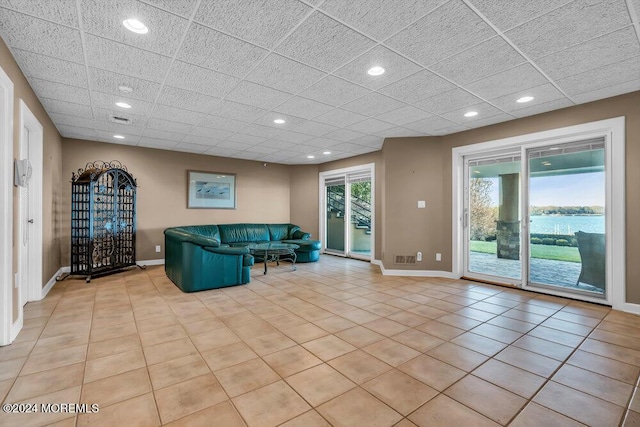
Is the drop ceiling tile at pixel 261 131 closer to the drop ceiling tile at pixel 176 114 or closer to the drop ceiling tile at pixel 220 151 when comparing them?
the drop ceiling tile at pixel 176 114

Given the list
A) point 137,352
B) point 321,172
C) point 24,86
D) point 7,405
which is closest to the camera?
point 7,405

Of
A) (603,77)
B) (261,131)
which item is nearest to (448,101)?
(603,77)

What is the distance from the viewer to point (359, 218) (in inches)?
301

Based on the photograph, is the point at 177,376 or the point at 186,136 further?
the point at 186,136

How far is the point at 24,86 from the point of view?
3014mm

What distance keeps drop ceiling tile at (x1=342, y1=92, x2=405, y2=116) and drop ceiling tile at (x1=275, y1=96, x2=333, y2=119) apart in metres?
0.32

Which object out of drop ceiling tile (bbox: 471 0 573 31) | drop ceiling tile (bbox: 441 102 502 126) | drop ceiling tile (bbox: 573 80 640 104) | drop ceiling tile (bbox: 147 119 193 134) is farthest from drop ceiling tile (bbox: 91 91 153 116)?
drop ceiling tile (bbox: 573 80 640 104)

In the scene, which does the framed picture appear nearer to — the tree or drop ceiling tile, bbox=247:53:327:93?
drop ceiling tile, bbox=247:53:327:93

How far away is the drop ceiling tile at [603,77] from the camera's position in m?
2.76

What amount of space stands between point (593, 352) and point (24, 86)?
585cm

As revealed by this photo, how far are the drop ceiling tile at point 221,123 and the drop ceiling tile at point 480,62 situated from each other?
2902 mm

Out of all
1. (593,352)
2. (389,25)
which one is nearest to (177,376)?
(389,25)

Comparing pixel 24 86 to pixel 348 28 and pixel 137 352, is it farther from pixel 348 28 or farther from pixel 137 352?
pixel 348 28

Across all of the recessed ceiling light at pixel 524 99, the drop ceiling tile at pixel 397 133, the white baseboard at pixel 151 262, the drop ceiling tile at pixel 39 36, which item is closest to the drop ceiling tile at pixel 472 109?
the recessed ceiling light at pixel 524 99
